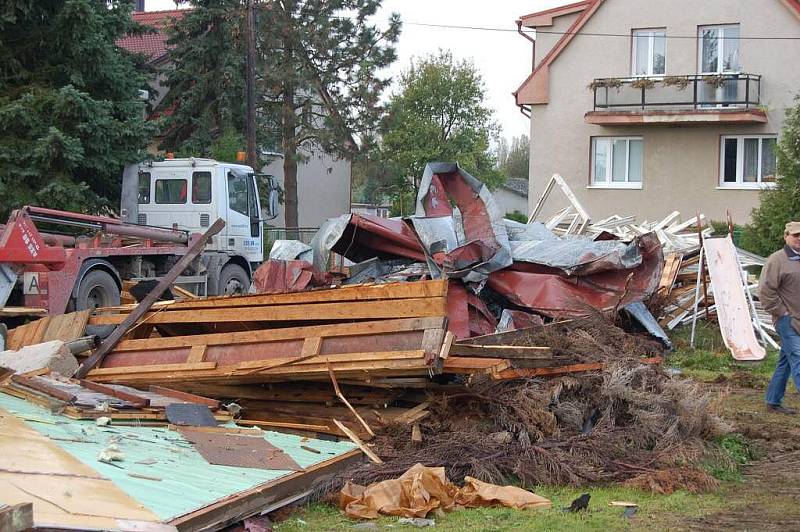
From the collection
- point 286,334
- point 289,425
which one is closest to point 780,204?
point 286,334

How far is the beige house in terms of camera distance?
92.7 ft

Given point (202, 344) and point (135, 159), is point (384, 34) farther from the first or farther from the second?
point (202, 344)

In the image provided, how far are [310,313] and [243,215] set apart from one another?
422 inches

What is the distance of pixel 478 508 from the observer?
6441mm

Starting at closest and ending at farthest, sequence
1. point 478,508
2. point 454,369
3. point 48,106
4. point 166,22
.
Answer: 1. point 478,508
2. point 454,369
3. point 48,106
4. point 166,22

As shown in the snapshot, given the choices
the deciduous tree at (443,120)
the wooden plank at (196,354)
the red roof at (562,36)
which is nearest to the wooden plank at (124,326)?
the wooden plank at (196,354)

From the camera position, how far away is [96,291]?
14992mm

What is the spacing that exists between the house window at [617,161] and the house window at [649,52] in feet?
6.95

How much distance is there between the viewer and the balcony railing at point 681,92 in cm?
2822

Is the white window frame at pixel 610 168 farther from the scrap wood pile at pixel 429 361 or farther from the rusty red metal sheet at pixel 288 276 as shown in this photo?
the rusty red metal sheet at pixel 288 276

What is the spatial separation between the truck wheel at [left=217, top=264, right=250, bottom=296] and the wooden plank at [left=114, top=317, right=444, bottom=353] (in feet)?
28.8

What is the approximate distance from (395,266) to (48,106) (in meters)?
11.8

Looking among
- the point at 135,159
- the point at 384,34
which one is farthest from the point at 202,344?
the point at 384,34

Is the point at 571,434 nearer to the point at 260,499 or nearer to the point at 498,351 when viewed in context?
the point at 498,351
